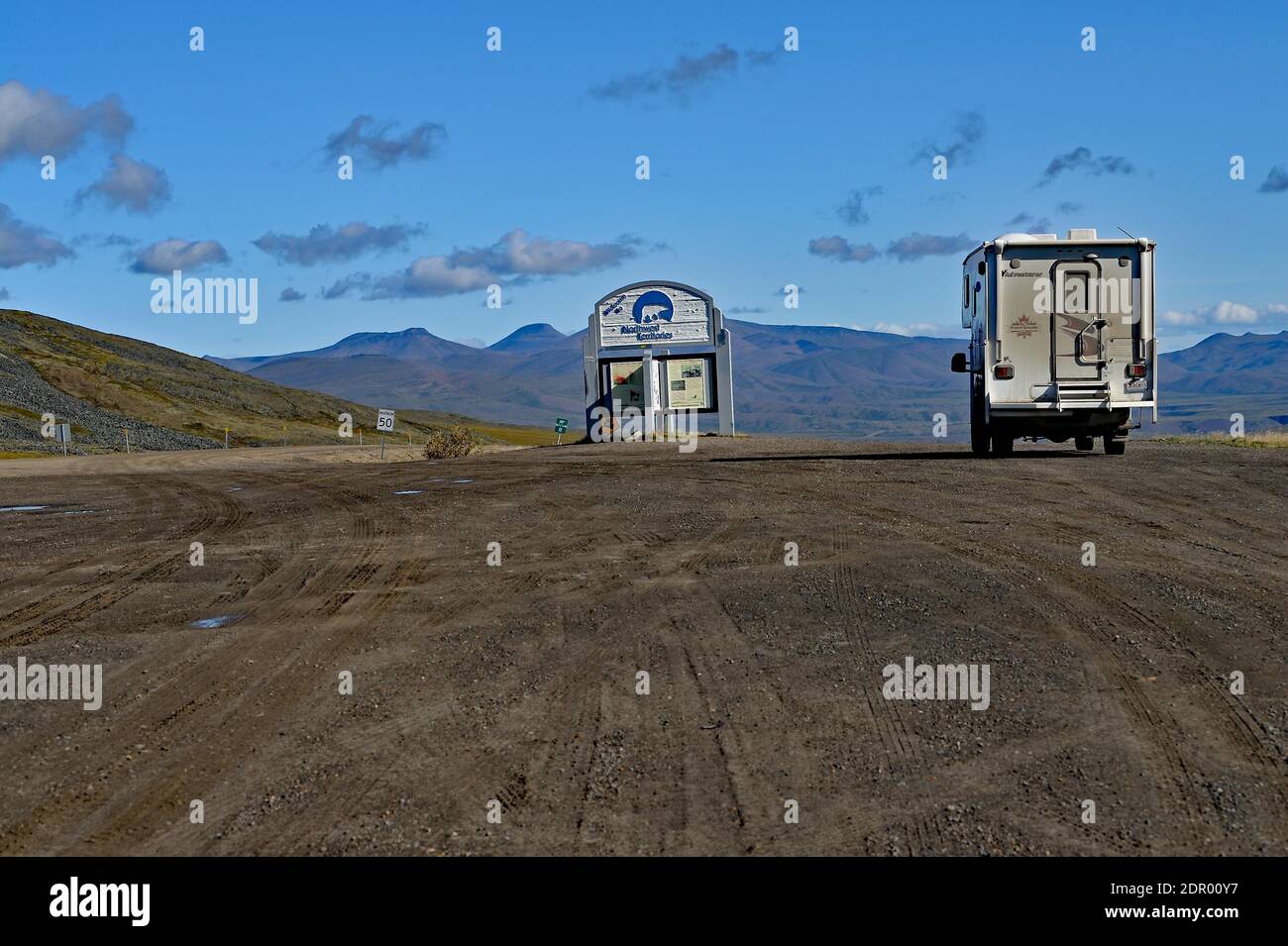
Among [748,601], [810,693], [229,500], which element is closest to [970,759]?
[810,693]

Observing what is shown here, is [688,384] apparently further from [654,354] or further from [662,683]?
[662,683]

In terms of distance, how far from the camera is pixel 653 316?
5262 cm

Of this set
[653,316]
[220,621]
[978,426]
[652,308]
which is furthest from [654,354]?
[220,621]

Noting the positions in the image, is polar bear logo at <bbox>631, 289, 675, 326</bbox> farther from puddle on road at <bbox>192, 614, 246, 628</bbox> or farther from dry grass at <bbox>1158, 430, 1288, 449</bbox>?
puddle on road at <bbox>192, 614, 246, 628</bbox>

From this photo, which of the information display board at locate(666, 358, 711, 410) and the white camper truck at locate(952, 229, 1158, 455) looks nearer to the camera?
the white camper truck at locate(952, 229, 1158, 455)

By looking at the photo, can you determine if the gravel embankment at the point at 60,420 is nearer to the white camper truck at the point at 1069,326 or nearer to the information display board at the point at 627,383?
the information display board at the point at 627,383

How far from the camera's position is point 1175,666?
27.7ft

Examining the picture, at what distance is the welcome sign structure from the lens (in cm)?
5256

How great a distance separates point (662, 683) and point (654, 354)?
45.0 m

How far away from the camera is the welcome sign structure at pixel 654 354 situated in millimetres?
52562

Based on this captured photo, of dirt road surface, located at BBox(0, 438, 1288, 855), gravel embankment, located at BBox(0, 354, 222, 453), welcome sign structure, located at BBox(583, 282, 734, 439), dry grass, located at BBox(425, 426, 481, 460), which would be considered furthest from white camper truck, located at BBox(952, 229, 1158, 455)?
gravel embankment, located at BBox(0, 354, 222, 453)

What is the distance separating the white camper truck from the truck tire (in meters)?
1.32

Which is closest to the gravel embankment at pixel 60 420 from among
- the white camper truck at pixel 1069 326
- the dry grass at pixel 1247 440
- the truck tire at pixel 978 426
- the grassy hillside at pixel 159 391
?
the grassy hillside at pixel 159 391
